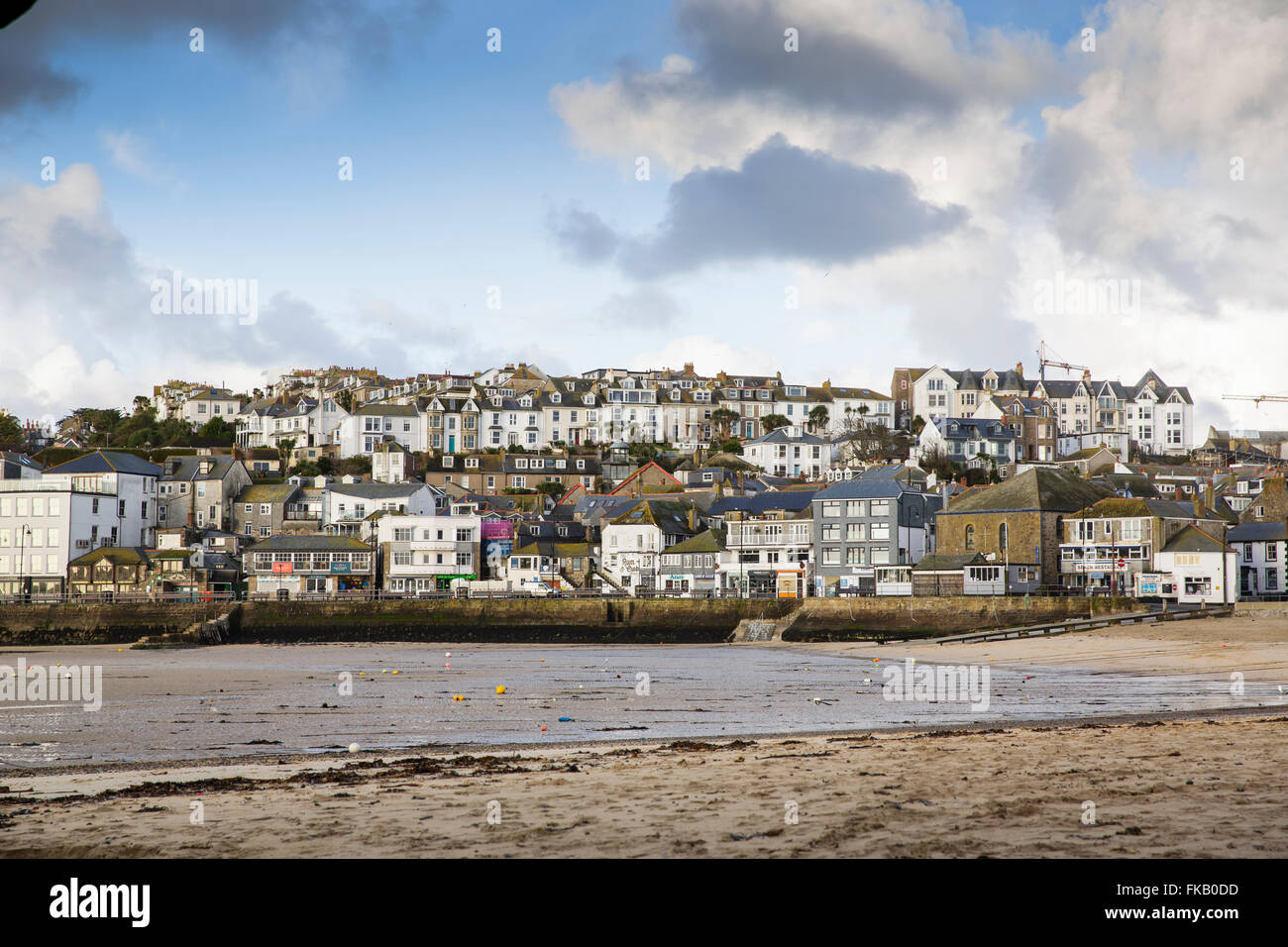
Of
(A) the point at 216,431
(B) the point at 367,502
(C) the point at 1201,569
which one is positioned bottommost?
(C) the point at 1201,569

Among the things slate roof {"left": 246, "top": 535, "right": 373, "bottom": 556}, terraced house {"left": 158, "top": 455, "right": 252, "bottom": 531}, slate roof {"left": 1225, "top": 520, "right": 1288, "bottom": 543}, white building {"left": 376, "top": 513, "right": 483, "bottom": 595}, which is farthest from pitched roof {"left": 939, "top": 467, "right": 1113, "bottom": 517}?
terraced house {"left": 158, "top": 455, "right": 252, "bottom": 531}

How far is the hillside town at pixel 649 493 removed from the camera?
68562mm

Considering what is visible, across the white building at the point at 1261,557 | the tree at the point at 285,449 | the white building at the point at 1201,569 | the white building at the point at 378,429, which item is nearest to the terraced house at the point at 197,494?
the tree at the point at 285,449

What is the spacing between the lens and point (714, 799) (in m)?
11.6

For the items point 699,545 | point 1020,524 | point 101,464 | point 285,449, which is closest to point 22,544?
point 101,464

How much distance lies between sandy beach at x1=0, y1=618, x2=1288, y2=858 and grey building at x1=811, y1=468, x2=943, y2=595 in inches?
2141

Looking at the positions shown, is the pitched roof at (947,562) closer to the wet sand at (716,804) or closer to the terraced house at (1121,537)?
the terraced house at (1121,537)

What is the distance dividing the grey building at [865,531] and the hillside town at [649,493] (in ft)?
0.58

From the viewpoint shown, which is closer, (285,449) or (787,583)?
(787,583)

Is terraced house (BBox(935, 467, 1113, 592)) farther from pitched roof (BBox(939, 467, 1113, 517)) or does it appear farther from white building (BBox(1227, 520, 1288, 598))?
white building (BBox(1227, 520, 1288, 598))

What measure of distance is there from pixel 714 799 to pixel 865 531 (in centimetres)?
6378

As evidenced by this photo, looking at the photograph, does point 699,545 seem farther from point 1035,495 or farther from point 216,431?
point 216,431

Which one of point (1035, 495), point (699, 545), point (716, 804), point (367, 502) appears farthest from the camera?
point (367, 502)

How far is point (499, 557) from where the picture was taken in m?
84.6
